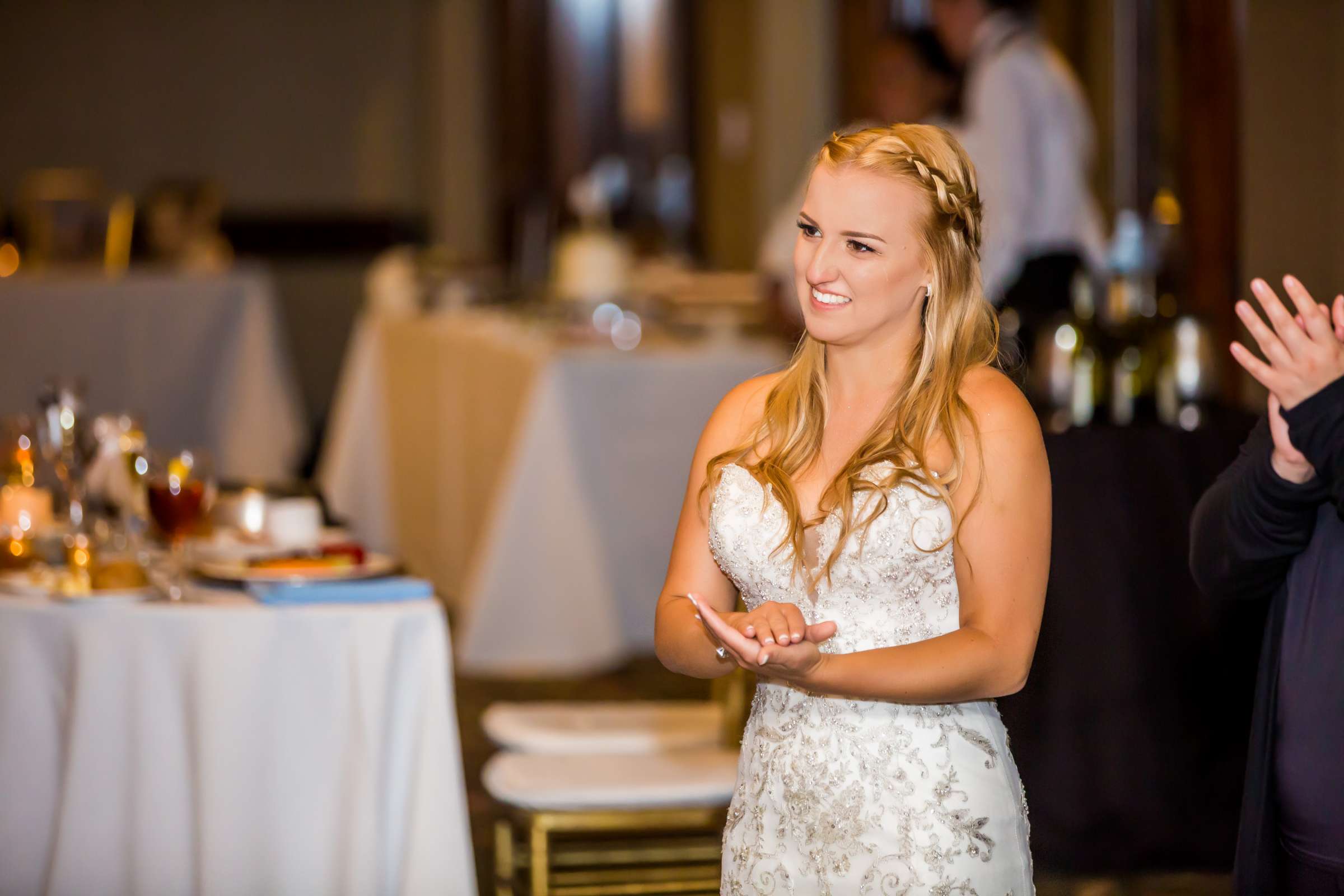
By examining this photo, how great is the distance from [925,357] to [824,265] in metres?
0.14

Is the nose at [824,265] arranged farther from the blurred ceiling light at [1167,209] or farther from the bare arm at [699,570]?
the blurred ceiling light at [1167,209]

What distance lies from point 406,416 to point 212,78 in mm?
4846

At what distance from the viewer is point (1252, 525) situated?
1748mm

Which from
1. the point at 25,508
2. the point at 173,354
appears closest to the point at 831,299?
the point at 25,508

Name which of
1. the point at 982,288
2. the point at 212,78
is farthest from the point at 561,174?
the point at 982,288

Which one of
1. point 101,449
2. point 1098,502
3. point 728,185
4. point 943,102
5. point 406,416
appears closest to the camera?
point 1098,502

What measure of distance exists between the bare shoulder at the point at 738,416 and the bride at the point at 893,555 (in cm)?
5

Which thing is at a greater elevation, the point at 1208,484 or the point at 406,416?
the point at 1208,484

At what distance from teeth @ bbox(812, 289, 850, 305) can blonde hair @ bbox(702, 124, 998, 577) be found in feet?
0.29

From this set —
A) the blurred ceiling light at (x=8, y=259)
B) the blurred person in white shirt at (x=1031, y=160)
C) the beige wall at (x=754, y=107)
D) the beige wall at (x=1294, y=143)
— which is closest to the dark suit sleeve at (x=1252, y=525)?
the beige wall at (x=1294, y=143)

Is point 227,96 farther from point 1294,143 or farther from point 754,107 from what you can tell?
point 1294,143

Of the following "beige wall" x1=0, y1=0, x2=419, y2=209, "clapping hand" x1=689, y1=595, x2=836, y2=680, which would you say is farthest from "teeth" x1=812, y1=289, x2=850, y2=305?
"beige wall" x1=0, y1=0, x2=419, y2=209

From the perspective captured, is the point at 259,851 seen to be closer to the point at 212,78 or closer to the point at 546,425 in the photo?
the point at 546,425

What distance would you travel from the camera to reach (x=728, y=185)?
8.40 m
